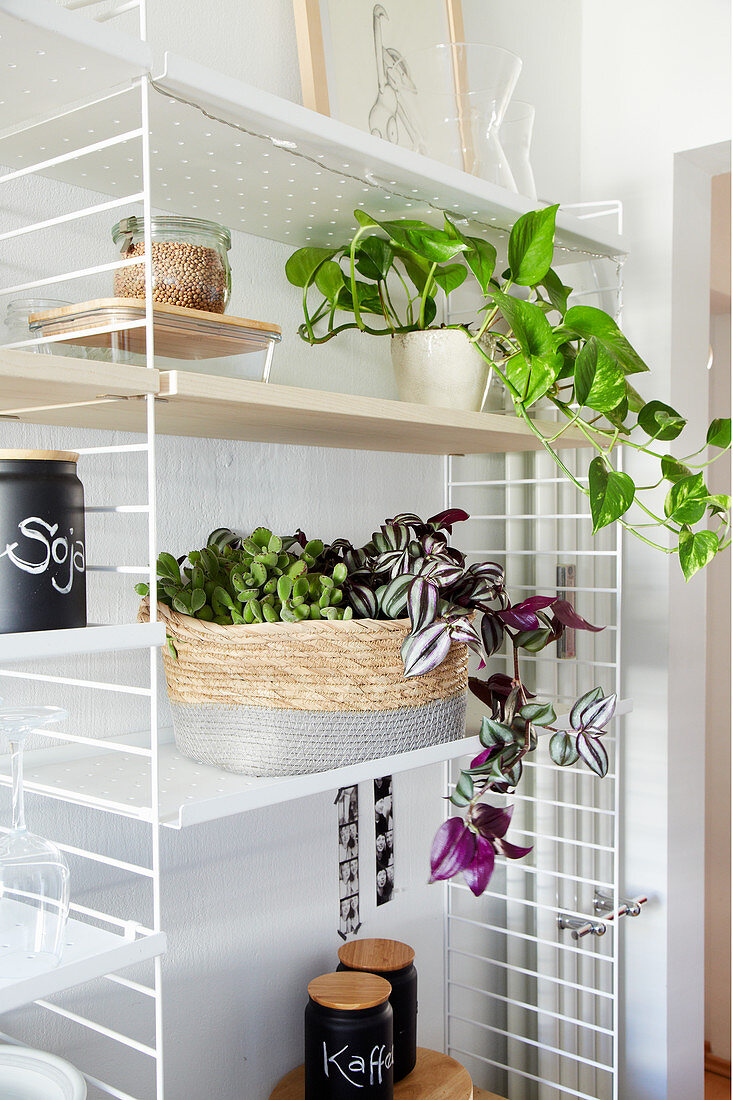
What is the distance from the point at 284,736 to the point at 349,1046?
43cm

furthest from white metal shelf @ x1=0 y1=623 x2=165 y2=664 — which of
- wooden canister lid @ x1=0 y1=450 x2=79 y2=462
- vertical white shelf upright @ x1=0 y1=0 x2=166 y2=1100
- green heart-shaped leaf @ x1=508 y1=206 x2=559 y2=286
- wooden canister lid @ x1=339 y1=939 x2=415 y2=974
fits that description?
wooden canister lid @ x1=339 y1=939 x2=415 y2=974

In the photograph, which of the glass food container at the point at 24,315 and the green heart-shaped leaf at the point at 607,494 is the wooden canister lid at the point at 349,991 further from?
the glass food container at the point at 24,315

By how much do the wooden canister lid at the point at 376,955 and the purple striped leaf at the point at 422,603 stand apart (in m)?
0.54

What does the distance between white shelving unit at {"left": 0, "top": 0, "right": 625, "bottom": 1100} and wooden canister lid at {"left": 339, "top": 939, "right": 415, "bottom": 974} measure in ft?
0.95

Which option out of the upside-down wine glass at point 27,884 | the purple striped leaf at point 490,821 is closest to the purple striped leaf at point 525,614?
the purple striped leaf at point 490,821

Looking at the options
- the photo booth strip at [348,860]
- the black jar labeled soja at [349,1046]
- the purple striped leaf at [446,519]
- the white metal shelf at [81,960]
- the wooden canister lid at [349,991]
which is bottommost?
the black jar labeled soja at [349,1046]

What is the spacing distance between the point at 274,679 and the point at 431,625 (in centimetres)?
16

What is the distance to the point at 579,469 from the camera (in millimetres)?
1674

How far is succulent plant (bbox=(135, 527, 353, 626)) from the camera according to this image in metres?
0.92

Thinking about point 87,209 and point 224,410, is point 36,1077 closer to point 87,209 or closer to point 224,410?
point 224,410

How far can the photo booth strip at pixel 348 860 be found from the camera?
1360 mm

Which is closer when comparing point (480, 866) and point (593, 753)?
point (480, 866)

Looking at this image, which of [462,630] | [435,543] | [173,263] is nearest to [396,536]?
[435,543]

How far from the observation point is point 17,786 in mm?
744
